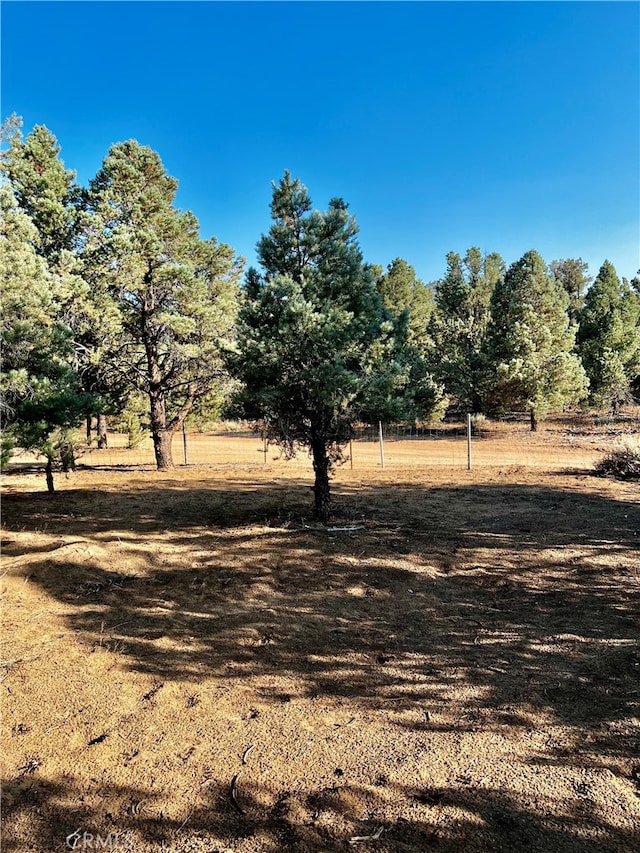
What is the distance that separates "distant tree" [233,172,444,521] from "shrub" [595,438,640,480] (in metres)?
8.50

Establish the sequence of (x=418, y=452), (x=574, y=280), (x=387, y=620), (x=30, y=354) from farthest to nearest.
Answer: (x=574, y=280) < (x=418, y=452) < (x=30, y=354) < (x=387, y=620)

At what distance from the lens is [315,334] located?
7410mm

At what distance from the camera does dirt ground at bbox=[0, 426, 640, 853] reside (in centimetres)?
257

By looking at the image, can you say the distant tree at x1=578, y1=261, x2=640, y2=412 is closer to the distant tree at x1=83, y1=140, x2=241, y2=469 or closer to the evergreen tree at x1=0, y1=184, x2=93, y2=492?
the distant tree at x1=83, y1=140, x2=241, y2=469

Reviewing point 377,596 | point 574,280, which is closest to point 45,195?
point 377,596

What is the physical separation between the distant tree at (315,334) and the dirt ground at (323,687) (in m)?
2.15

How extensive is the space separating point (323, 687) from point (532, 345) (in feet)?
77.9

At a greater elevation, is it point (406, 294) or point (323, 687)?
point (406, 294)

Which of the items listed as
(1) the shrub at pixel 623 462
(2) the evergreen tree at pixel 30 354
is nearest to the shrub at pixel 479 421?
(1) the shrub at pixel 623 462

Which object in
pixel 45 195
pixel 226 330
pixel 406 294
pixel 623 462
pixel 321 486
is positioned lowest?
pixel 623 462

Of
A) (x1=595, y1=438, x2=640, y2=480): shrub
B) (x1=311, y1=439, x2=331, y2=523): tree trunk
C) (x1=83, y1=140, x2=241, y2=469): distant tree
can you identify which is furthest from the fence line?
(x1=311, y1=439, x2=331, y2=523): tree trunk

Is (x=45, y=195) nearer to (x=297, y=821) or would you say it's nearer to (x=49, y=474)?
(x=49, y=474)

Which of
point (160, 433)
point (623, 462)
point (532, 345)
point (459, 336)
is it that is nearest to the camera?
→ point (623, 462)

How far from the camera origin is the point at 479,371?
27.0 metres
